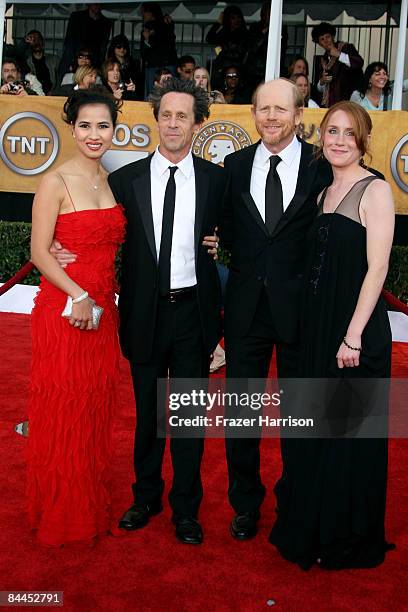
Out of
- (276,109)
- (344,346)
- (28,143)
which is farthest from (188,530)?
(28,143)

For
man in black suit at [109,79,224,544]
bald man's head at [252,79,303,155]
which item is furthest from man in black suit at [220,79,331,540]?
man in black suit at [109,79,224,544]

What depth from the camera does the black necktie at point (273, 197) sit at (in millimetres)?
3318

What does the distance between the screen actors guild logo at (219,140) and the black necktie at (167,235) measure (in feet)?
15.8

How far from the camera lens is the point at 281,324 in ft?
11.0

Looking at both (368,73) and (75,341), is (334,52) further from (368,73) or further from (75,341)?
(75,341)

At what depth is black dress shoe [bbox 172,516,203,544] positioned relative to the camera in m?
3.38

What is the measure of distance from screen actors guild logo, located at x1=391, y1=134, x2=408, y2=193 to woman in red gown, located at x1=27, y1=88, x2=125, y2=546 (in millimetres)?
4943

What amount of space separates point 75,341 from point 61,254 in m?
0.38

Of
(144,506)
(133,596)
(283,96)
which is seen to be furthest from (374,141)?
(133,596)

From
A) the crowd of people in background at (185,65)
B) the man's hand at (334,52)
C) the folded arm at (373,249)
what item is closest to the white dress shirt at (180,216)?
the folded arm at (373,249)

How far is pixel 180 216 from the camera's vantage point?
3.34 m

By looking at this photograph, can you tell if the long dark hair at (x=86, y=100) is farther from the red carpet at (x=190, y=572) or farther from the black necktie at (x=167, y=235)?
the red carpet at (x=190, y=572)

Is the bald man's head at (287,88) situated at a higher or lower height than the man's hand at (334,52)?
lower

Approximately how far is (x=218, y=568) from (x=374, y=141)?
18.3ft
